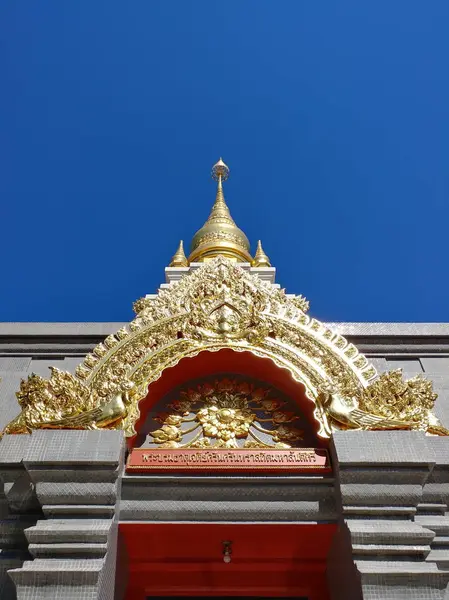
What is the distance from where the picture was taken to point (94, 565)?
17.3ft

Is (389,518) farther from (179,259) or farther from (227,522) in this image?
(179,259)

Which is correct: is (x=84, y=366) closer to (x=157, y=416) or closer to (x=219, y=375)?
(x=157, y=416)

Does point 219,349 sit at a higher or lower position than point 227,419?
higher

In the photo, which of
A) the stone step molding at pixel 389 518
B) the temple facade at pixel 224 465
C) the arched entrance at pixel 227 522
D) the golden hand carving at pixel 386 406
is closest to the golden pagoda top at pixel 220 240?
the temple facade at pixel 224 465

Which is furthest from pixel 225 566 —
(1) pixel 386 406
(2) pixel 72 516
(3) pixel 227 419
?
(1) pixel 386 406

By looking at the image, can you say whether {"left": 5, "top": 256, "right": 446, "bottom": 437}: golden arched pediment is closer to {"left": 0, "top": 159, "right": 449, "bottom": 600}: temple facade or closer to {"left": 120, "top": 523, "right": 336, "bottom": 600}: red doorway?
{"left": 0, "top": 159, "right": 449, "bottom": 600}: temple facade

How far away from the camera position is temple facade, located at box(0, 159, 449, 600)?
5.44m

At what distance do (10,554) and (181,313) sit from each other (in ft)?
10.6

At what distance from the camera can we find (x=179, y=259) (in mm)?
14039

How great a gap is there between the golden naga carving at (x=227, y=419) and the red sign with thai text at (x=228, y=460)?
216 mm

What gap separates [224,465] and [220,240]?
8294mm

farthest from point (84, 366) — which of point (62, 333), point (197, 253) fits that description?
point (197, 253)

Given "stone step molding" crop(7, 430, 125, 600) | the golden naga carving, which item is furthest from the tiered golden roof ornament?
the golden naga carving

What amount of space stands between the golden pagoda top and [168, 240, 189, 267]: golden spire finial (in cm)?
21
